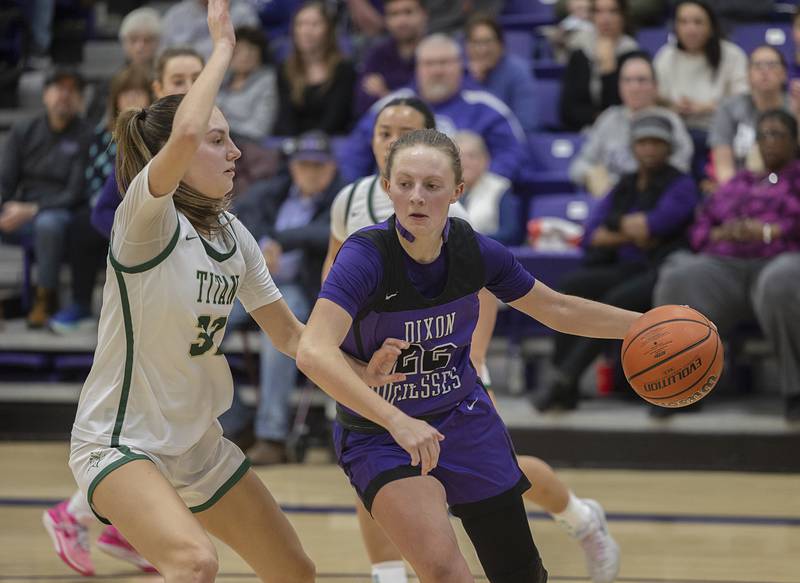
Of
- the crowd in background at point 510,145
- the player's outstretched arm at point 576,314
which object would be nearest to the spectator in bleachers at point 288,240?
the crowd in background at point 510,145

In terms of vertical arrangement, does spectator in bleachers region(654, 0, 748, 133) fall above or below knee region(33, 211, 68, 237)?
above

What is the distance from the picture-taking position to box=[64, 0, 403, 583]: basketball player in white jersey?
10.7ft

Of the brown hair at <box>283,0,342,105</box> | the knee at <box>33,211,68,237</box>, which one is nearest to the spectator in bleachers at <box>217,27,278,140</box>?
the brown hair at <box>283,0,342,105</box>

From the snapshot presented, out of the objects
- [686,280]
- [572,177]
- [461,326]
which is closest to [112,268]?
[461,326]

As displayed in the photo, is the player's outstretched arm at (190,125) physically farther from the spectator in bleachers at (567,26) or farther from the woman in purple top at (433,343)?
the spectator in bleachers at (567,26)

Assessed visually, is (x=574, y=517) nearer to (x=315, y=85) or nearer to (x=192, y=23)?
(x=315, y=85)

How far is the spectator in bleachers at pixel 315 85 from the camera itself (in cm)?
908

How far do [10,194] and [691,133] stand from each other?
182 inches

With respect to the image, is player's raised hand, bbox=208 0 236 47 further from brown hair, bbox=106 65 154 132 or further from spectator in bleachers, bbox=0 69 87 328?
spectator in bleachers, bbox=0 69 87 328

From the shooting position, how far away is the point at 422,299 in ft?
11.9

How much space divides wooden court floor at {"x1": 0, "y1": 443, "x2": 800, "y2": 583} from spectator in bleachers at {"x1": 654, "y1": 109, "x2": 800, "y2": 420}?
0.86 m

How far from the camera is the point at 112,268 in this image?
11.3ft

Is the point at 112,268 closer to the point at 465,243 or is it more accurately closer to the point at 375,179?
the point at 465,243

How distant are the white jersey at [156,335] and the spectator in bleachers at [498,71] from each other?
560 centimetres
